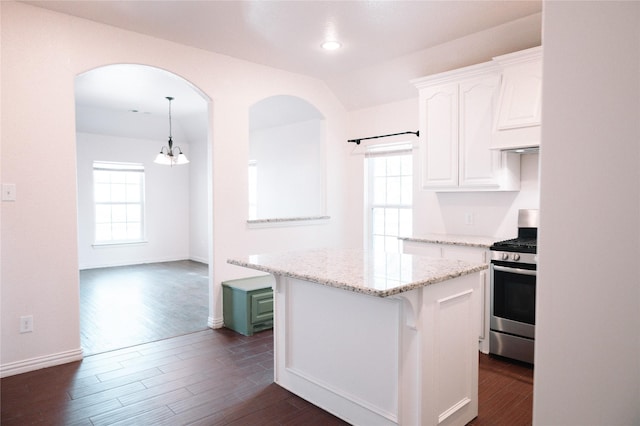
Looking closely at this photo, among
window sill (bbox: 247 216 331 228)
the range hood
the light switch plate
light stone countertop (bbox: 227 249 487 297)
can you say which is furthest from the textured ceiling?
light stone countertop (bbox: 227 249 487 297)

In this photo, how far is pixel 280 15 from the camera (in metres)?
3.17

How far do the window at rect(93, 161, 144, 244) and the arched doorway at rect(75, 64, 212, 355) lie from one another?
17 millimetres

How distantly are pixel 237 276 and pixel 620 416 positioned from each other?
3.69m

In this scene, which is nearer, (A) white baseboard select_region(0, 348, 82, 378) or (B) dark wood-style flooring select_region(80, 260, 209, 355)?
(A) white baseboard select_region(0, 348, 82, 378)

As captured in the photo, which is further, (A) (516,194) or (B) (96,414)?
(A) (516,194)

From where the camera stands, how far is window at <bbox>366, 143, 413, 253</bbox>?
4922 millimetres

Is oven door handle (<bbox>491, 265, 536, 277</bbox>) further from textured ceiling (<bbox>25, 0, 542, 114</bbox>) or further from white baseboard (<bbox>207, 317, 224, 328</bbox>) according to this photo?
white baseboard (<bbox>207, 317, 224, 328</bbox>)

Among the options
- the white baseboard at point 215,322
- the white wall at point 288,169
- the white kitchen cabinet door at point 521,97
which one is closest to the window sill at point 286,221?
the white wall at point 288,169

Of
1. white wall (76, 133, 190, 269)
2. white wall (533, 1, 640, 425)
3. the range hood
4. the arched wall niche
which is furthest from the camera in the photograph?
white wall (76, 133, 190, 269)

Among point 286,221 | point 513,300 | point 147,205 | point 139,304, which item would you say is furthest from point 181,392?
point 147,205

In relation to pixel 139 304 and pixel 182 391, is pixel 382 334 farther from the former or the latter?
pixel 139 304

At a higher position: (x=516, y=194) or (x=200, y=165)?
(x=200, y=165)

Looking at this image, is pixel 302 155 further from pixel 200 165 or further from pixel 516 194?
pixel 516 194

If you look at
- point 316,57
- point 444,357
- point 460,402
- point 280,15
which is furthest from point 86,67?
point 460,402
